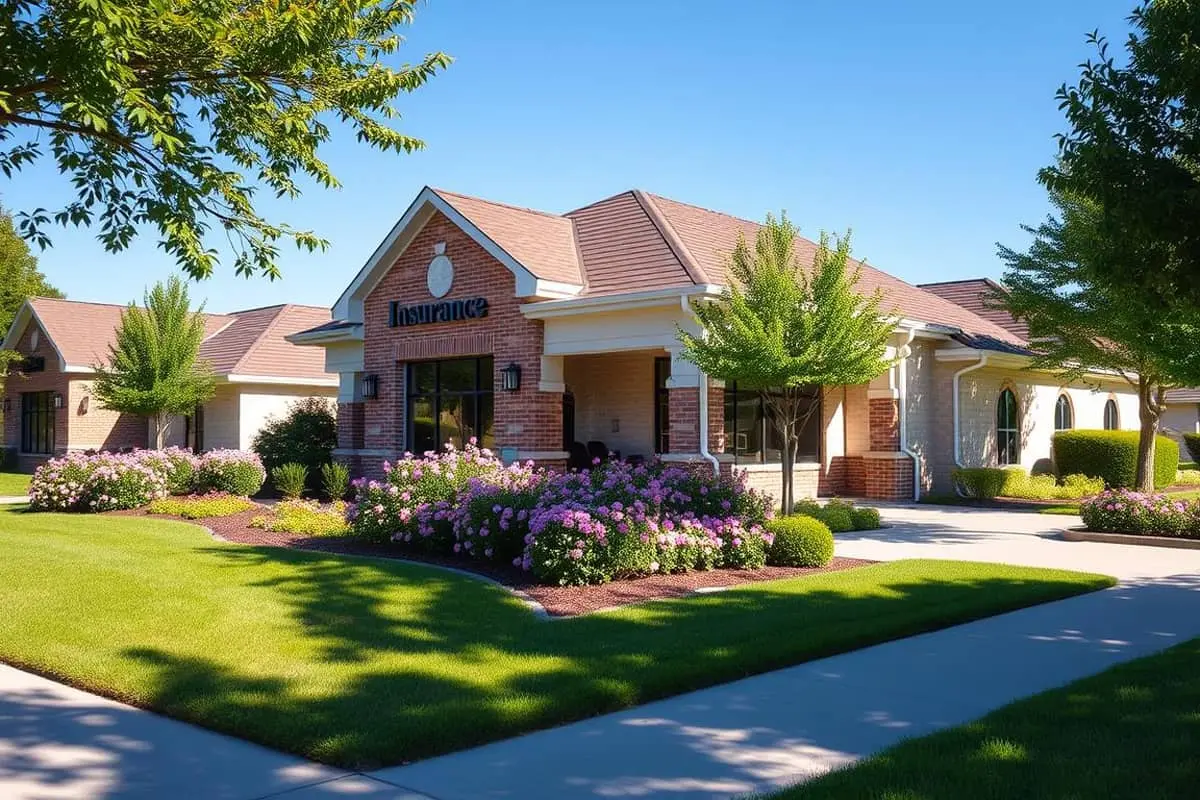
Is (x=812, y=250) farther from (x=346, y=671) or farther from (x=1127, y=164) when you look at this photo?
(x=346, y=671)

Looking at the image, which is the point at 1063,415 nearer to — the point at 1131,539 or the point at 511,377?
the point at 1131,539

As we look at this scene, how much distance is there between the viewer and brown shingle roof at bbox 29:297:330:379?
97.1 ft

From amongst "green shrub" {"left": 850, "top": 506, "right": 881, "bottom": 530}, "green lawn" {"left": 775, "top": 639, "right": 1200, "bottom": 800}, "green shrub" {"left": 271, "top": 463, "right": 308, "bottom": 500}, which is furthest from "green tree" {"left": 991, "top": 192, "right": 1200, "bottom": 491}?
"green shrub" {"left": 271, "top": 463, "right": 308, "bottom": 500}

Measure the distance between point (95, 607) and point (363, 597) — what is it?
2233 millimetres

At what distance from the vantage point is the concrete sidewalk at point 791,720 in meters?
4.93

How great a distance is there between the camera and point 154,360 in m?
25.4

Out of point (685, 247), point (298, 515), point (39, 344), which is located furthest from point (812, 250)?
point (39, 344)

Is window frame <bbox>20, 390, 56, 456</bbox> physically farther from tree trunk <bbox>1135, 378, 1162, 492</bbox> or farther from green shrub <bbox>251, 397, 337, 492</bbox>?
tree trunk <bbox>1135, 378, 1162, 492</bbox>

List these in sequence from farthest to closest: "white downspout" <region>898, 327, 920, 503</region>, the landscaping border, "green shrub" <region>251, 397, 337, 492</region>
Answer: "green shrub" <region>251, 397, 337, 492</region> < "white downspout" <region>898, 327, 920, 503</region> < the landscaping border

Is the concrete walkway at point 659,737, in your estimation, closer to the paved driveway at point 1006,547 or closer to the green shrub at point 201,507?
the paved driveway at point 1006,547

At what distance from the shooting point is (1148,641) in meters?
8.05

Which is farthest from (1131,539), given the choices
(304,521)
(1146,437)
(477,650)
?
(304,521)

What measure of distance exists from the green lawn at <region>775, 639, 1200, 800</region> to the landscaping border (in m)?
8.62

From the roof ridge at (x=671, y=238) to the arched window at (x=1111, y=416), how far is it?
17.0 meters
